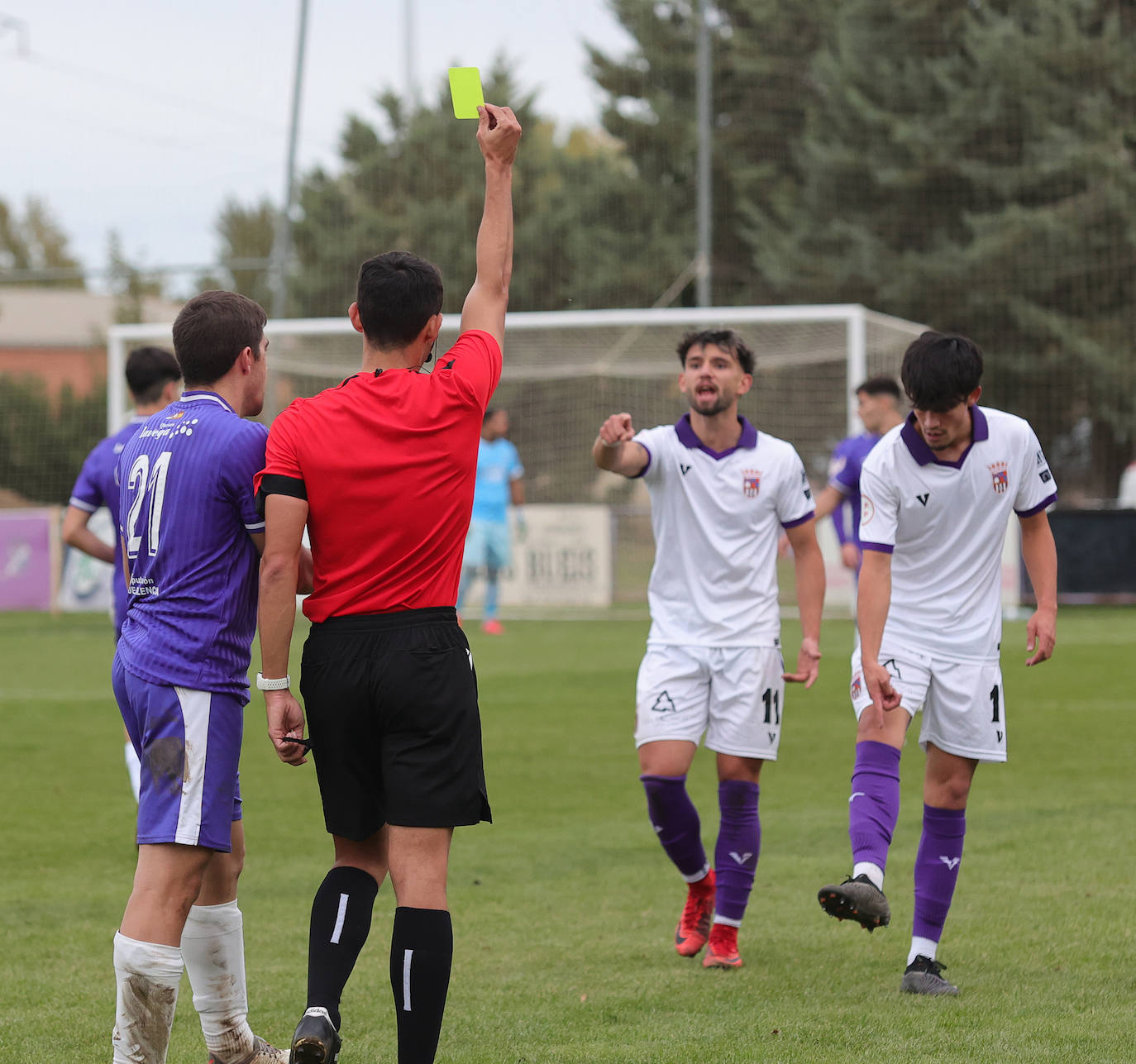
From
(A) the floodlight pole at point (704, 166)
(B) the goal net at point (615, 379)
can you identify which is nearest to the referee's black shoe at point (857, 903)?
(B) the goal net at point (615, 379)

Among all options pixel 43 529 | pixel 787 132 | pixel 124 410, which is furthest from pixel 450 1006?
pixel 787 132

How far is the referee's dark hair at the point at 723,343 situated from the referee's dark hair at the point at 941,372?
3.03ft

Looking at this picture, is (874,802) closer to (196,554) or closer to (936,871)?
(936,871)

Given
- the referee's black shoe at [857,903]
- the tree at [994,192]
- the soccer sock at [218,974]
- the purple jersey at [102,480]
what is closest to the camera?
the soccer sock at [218,974]

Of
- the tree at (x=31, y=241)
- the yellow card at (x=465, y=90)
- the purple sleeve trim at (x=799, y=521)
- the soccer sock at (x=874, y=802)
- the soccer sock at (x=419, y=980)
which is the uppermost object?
the tree at (x=31, y=241)

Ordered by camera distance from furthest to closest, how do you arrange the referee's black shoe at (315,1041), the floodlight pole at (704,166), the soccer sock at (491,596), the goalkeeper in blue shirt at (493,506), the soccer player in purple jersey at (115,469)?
the floodlight pole at (704,166)
the soccer sock at (491,596)
the goalkeeper in blue shirt at (493,506)
the soccer player in purple jersey at (115,469)
the referee's black shoe at (315,1041)

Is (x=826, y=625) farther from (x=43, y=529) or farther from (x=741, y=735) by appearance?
(x=741, y=735)

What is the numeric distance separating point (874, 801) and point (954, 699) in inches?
16.5

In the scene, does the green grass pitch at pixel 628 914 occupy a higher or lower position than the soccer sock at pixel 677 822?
lower

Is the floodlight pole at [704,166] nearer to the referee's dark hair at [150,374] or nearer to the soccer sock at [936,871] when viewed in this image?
the referee's dark hair at [150,374]

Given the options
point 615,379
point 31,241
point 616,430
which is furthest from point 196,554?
point 31,241

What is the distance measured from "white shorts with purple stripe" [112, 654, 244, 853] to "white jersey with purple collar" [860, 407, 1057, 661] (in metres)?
2.17

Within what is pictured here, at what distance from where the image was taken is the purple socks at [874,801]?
4.59 m

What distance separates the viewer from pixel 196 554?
3600mm
